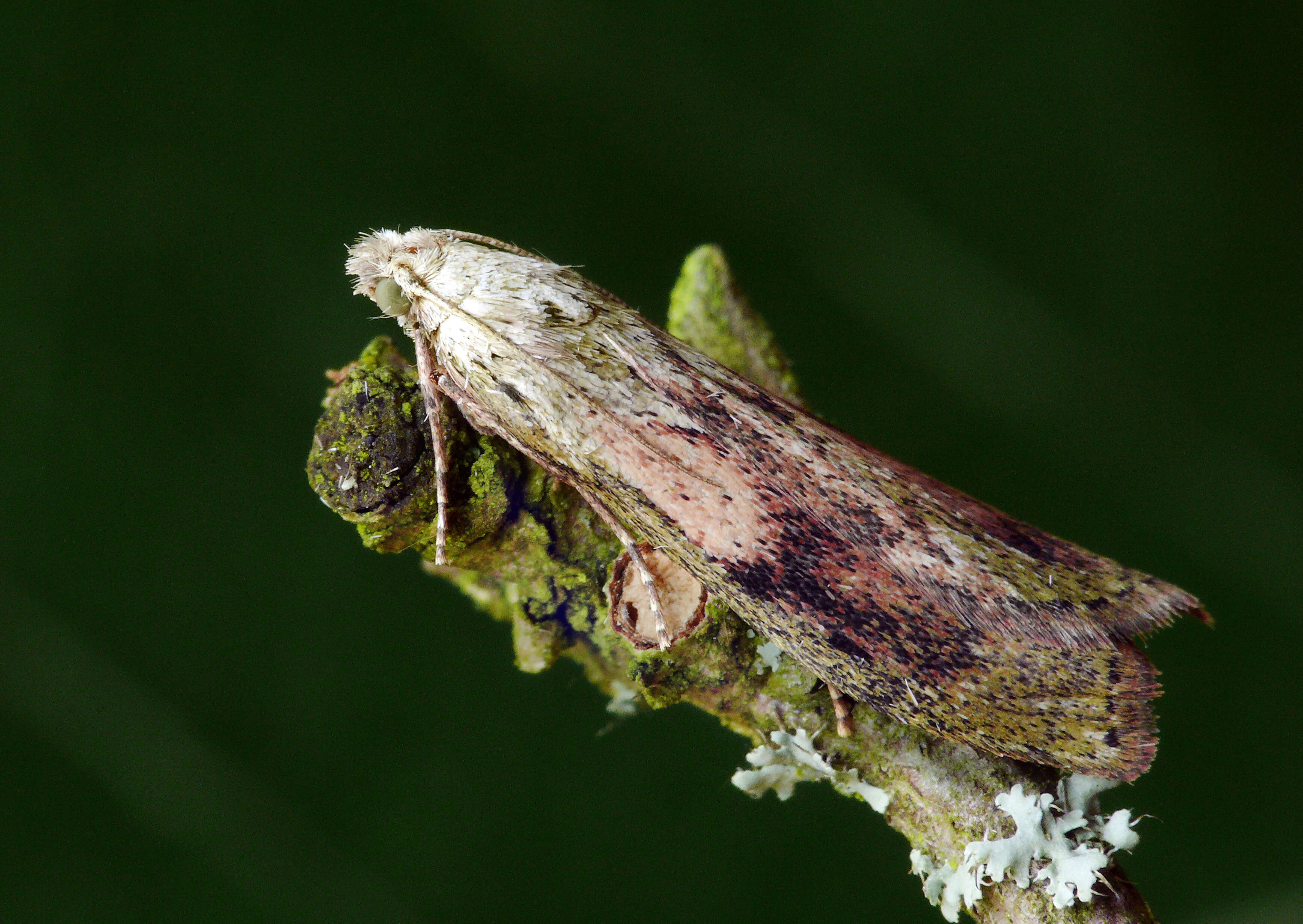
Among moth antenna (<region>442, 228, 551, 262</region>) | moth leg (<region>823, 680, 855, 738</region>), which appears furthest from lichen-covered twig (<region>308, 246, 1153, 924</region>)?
moth antenna (<region>442, 228, 551, 262</region>)

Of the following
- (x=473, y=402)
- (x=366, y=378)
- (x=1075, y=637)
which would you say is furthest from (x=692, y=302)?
(x=1075, y=637)

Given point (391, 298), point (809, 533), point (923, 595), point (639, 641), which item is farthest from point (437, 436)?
point (923, 595)

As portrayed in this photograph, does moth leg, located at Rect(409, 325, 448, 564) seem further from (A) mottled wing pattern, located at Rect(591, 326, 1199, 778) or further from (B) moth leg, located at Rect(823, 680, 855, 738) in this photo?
(B) moth leg, located at Rect(823, 680, 855, 738)

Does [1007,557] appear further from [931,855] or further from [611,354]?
[611,354]

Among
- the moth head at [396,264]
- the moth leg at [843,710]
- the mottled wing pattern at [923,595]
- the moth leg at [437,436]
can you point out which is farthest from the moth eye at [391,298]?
the moth leg at [843,710]

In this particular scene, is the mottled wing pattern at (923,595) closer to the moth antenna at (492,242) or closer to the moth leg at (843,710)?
the moth leg at (843,710)
